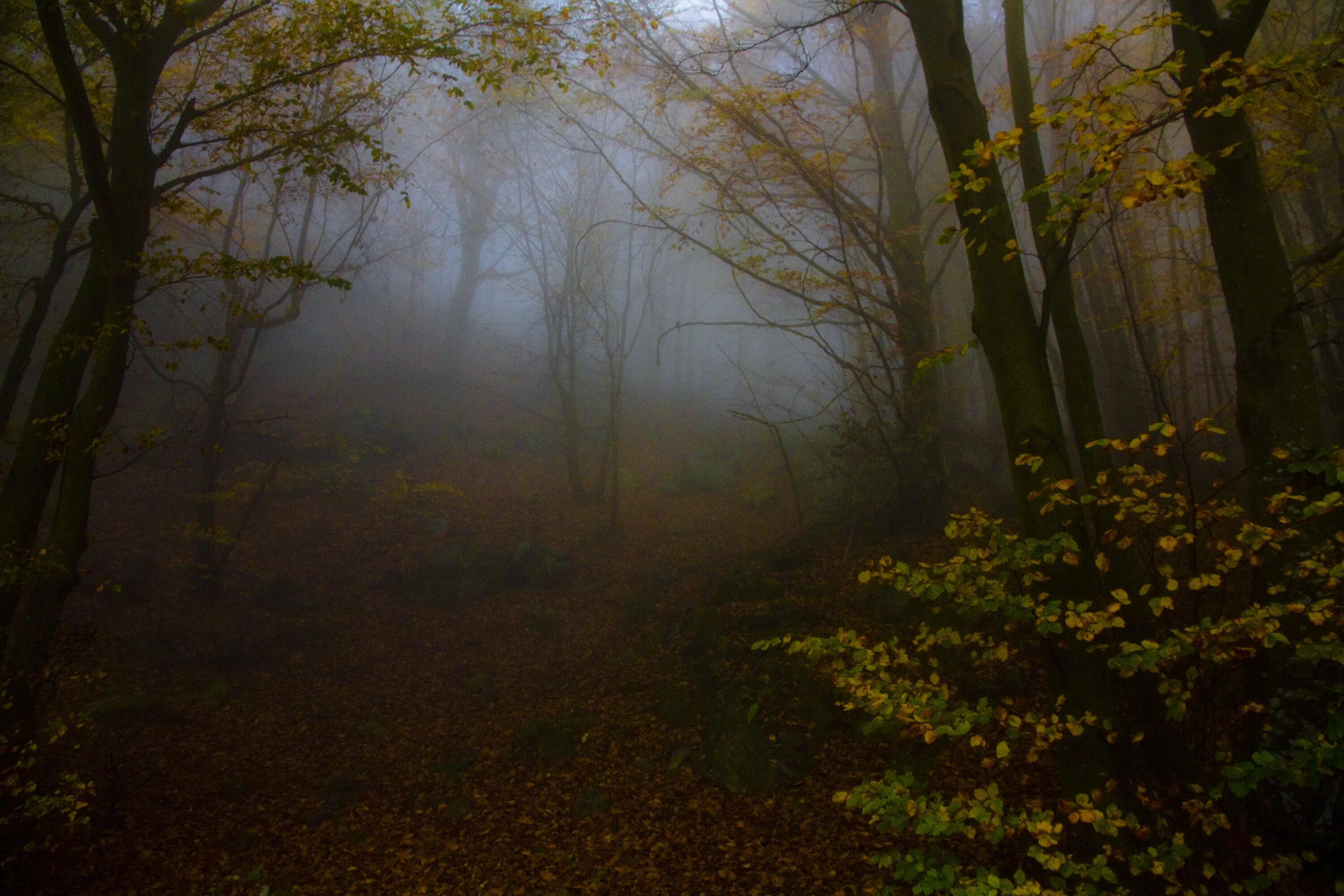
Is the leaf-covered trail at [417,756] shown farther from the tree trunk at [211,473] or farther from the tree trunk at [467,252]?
the tree trunk at [467,252]

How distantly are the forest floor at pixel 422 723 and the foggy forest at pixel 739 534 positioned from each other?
54 millimetres

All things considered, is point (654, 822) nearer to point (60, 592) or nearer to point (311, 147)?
point (60, 592)

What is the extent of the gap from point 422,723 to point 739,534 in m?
7.42

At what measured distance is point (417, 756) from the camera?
712 cm

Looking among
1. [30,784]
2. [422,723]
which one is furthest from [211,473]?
[30,784]

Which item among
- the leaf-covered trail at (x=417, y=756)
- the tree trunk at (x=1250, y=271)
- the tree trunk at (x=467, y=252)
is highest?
the tree trunk at (x=467, y=252)

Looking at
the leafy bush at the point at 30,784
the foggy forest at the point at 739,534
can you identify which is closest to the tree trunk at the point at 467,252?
the foggy forest at the point at 739,534

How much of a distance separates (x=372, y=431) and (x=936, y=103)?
1551cm

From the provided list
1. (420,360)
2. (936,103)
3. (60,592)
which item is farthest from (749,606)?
(420,360)

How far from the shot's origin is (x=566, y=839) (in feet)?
18.0

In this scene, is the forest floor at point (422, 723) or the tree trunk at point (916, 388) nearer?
the forest floor at point (422, 723)

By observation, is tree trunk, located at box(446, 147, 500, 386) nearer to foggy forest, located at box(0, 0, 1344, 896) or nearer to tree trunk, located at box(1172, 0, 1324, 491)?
foggy forest, located at box(0, 0, 1344, 896)

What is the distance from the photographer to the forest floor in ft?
16.7

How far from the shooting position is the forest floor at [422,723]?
509cm
